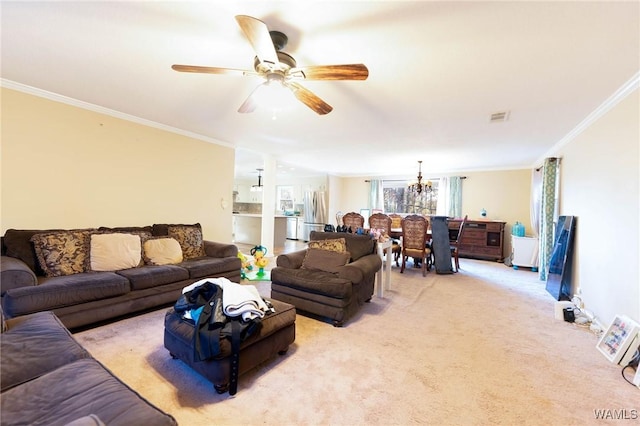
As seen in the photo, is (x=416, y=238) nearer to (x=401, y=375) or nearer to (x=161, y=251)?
(x=401, y=375)

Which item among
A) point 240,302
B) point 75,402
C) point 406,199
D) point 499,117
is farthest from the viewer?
point 406,199

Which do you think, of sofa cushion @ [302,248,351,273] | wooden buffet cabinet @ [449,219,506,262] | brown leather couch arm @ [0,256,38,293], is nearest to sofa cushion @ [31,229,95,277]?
brown leather couch arm @ [0,256,38,293]

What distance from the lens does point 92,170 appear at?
3385 mm

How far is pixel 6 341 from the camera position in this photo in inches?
53.2

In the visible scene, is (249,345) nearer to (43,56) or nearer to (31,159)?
(43,56)

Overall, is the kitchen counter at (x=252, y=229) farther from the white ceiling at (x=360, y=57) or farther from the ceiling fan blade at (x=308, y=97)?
the ceiling fan blade at (x=308, y=97)

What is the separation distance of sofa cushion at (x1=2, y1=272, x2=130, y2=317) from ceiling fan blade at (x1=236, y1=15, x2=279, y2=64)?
2.48 meters

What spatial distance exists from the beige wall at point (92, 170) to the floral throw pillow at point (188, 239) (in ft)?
1.74

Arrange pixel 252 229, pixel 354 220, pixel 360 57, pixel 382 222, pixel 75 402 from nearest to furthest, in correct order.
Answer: pixel 75 402
pixel 360 57
pixel 382 222
pixel 354 220
pixel 252 229

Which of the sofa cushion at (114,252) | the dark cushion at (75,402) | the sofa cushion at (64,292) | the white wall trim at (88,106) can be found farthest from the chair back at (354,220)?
the dark cushion at (75,402)

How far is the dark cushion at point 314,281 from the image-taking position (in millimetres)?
2656

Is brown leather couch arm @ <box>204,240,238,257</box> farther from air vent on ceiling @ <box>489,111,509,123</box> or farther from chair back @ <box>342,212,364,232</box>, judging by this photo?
air vent on ceiling @ <box>489,111,509,123</box>

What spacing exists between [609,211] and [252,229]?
22.7 ft

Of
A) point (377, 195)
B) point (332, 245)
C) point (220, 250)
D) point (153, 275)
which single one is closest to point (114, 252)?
point (153, 275)
